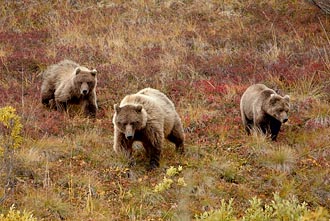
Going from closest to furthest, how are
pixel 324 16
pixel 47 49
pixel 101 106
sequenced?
pixel 101 106 → pixel 47 49 → pixel 324 16

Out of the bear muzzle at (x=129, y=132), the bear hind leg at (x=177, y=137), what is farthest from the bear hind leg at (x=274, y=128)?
the bear muzzle at (x=129, y=132)

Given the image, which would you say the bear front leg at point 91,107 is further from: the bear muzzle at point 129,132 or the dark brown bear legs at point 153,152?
the bear muzzle at point 129,132

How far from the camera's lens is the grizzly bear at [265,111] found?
9.22 m

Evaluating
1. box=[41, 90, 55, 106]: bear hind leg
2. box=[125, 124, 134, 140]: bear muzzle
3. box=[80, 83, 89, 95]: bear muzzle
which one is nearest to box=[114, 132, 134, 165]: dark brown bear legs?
box=[125, 124, 134, 140]: bear muzzle

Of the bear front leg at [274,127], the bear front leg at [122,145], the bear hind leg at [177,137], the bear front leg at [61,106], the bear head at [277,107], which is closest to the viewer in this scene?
the bear front leg at [122,145]

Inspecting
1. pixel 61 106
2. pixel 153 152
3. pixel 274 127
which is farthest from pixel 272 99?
pixel 61 106

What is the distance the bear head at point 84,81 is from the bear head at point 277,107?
3585mm

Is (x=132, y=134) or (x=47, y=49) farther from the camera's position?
(x=47, y=49)

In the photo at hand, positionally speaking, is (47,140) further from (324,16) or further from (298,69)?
(324,16)

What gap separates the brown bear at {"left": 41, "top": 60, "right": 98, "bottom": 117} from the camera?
35.0 feet

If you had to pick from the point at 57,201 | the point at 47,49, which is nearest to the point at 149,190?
the point at 57,201

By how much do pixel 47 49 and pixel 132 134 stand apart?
7.74m

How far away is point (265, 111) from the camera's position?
30.9 ft

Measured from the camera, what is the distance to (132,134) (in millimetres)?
7344
